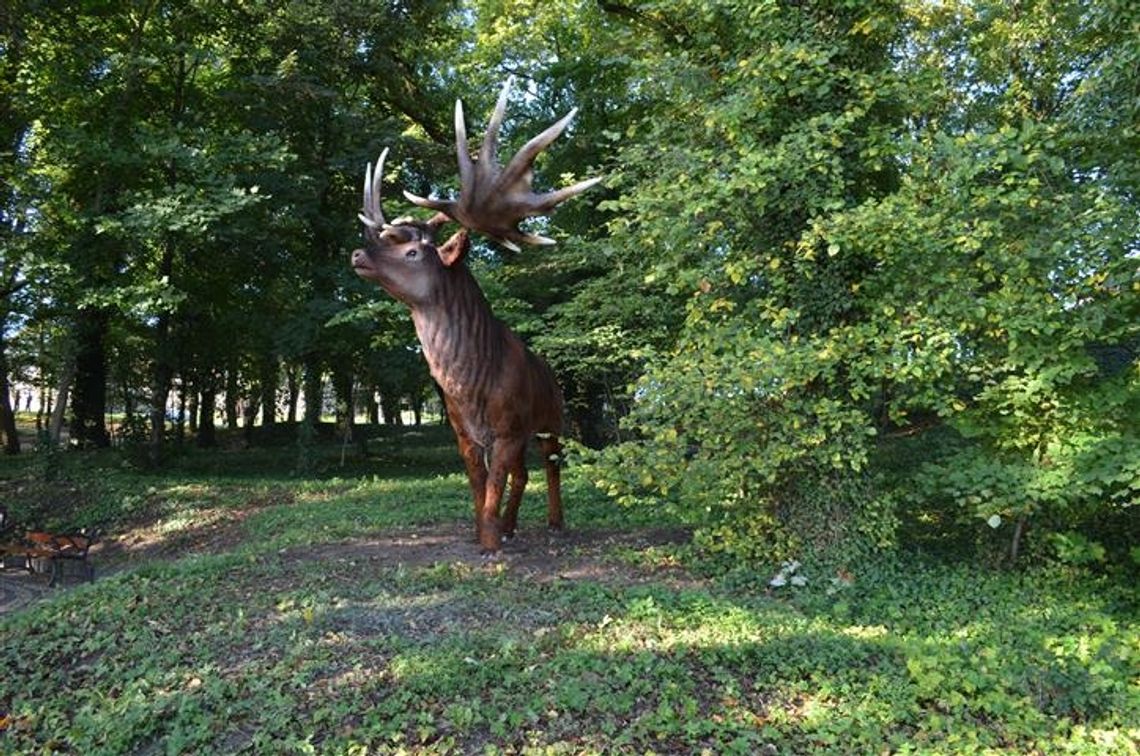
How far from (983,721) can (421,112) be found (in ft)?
58.3

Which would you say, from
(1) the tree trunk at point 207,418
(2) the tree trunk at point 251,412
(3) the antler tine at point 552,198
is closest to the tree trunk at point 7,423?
(1) the tree trunk at point 207,418

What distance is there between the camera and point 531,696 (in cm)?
454

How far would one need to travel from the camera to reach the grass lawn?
4.27 metres

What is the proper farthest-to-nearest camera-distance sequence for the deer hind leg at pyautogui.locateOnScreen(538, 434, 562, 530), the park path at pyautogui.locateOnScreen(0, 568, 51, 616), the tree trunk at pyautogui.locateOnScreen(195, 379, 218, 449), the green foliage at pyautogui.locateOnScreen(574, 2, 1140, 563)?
the tree trunk at pyautogui.locateOnScreen(195, 379, 218, 449)
the deer hind leg at pyautogui.locateOnScreen(538, 434, 562, 530)
the park path at pyautogui.locateOnScreen(0, 568, 51, 616)
the green foliage at pyautogui.locateOnScreen(574, 2, 1140, 563)

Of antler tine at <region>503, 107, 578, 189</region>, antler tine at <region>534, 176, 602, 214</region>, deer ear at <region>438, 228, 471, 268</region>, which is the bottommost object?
deer ear at <region>438, 228, 471, 268</region>

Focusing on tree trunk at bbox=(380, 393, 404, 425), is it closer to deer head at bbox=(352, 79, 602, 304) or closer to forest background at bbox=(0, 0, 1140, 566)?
forest background at bbox=(0, 0, 1140, 566)

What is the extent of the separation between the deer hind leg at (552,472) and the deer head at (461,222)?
2.33 meters

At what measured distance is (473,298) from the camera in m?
7.32

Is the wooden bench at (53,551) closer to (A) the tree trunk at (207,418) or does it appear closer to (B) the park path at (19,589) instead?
(B) the park path at (19,589)

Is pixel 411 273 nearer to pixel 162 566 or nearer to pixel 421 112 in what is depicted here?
pixel 162 566

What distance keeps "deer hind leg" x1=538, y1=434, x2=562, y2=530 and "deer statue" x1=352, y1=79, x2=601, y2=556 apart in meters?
0.90

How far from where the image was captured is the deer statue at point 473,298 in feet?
22.7

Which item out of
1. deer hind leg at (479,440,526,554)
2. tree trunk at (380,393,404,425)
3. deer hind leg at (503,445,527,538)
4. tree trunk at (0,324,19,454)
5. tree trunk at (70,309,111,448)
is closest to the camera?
deer hind leg at (479,440,526,554)

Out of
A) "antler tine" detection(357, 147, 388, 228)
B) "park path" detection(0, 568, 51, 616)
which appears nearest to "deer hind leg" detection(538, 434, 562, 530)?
"antler tine" detection(357, 147, 388, 228)
